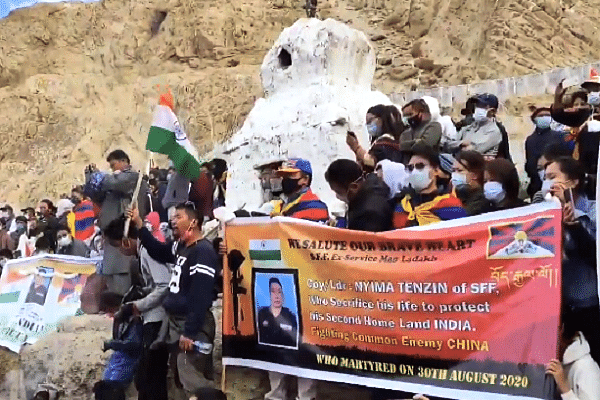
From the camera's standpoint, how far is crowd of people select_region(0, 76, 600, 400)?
3.60 metres

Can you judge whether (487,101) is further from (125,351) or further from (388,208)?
(125,351)

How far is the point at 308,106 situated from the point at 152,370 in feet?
14.6

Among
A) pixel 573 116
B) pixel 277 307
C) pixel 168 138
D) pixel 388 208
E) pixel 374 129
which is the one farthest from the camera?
pixel 374 129

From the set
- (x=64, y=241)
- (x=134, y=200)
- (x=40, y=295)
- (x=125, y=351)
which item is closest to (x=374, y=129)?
(x=134, y=200)

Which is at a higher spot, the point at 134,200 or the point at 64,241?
the point at 134,200

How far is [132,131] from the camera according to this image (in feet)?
86.9

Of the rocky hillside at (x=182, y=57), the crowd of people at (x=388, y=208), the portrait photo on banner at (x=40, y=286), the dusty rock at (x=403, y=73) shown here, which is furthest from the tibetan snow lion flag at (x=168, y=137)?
the dusty rock at (x=403, y=73)

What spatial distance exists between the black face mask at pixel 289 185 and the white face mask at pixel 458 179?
1.02 m

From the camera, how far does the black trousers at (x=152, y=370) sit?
5238 millimetres

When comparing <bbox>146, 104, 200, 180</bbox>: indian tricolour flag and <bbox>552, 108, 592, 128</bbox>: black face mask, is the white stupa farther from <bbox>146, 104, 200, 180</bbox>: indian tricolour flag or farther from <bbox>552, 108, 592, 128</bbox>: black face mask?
<bbox>552, 108, 592, 128</bbox>: black face mask

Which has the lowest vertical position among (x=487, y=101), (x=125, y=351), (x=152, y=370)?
(x=152, y=370)

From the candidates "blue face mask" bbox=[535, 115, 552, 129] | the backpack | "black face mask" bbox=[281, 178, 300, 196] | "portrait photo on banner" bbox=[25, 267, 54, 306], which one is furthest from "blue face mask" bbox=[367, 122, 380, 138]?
"portrait photo on banner" bbox=[25, 267, 54, 306]

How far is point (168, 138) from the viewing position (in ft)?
18.4

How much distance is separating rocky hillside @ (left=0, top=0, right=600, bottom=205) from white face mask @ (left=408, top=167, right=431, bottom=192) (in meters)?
15.3
